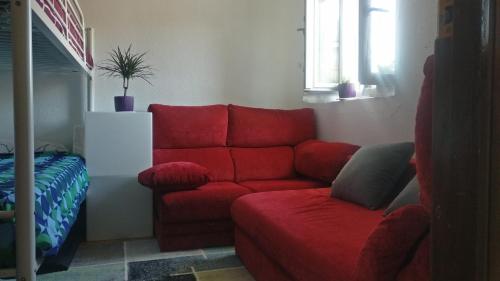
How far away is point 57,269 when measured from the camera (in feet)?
7.59

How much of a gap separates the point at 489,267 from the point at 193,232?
239cm

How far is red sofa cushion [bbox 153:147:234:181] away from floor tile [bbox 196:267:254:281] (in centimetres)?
98

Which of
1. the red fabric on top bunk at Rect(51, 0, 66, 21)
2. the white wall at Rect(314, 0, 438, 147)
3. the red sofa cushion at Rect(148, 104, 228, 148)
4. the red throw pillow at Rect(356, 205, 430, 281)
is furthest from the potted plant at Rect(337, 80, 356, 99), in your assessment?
the red throw pillow at Rect(356, 205, 430, 281)

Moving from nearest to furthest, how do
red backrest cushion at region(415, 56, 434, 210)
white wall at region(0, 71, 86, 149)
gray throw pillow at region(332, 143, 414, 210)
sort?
1. red backrest cushion at region(415, 56, 434, 210)
2. gray throw pillow at region(332, 143, 414, 210)
3. white wall at region(0, 71, 86, 149)

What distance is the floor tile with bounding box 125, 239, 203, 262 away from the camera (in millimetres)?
2549

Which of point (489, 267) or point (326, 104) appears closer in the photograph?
point (489, 267)

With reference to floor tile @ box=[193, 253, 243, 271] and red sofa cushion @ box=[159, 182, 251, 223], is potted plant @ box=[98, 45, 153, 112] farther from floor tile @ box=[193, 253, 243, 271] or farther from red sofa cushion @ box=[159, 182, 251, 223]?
floor tile @ box=[193, 253, 243, 271]

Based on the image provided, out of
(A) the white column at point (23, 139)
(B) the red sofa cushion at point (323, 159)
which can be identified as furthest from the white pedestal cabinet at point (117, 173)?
(A) the white column at point (23, 139)

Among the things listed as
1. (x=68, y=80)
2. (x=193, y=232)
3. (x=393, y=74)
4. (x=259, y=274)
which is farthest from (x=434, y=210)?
(x=68, y=80)

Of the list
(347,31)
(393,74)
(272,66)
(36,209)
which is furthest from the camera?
(272,66)

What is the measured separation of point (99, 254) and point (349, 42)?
2.41 meters

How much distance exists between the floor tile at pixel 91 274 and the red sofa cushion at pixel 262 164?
122 centimetres

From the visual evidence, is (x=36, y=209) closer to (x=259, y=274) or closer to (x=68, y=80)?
(x=259, y=274)

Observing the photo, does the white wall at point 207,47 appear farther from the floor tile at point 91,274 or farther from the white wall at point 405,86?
the floor tile at point 91,274
